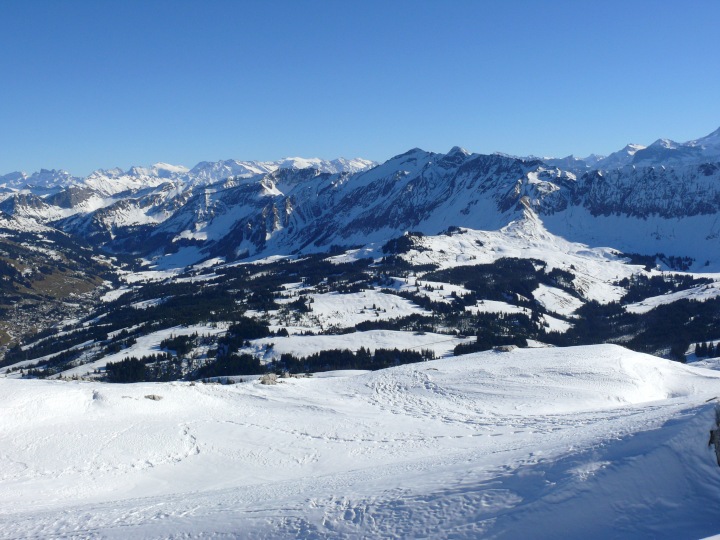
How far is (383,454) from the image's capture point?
125ft

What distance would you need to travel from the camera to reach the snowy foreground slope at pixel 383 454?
20141 mm

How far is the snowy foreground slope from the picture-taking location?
66.1 feet

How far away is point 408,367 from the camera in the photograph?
69062mm

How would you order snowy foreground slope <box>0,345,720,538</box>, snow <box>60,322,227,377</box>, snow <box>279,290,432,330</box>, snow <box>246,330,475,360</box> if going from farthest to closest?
snow <box>279,290,432,330</box> → snow <box>246,330,475,360</box> → snow <box>60,322,227,377</box> → snowy foreground slope <box>0,345,720,538</box>

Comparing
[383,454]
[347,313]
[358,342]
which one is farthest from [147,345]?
[383,454]

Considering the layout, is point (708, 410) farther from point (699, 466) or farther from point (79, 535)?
point (79, 535)

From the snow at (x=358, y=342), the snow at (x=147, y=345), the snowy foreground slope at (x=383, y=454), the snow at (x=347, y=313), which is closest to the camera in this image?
the snowy foreground slope at (x=383, y=454)

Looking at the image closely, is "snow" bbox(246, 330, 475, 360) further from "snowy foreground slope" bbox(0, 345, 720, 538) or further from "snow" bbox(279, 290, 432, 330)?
"snowy foreground slope" bbox(0, 345, 720, 538)

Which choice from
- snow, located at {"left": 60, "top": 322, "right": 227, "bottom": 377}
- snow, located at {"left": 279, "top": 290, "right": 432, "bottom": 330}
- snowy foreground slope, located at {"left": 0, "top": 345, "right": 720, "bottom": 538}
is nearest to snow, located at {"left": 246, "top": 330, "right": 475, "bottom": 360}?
snow, located at {"left": 279, "top": 290, "right": 432, "bottom": 330}

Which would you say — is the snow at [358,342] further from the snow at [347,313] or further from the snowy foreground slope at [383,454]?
the snowy foreground slope at [383,454]

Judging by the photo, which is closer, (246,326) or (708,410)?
(708,410)

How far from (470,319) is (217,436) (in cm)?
14498

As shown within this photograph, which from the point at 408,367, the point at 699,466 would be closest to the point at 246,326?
the point at 408,367

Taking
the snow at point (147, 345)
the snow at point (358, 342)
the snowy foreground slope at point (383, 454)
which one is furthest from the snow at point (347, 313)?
the snowy foreground slope at point (383, 454)
